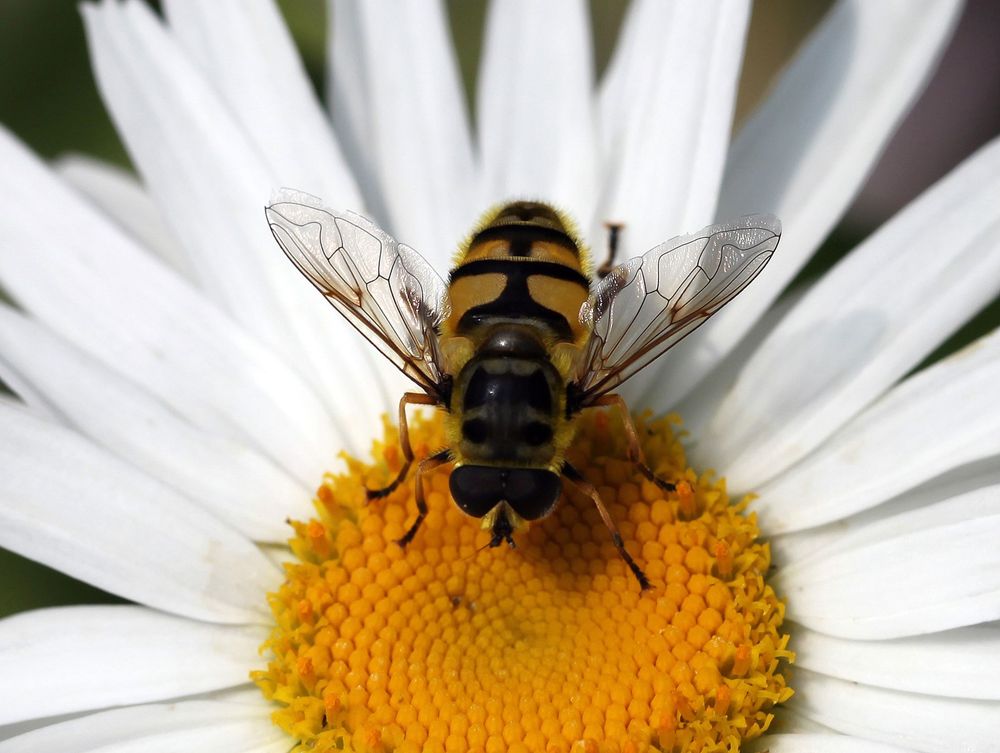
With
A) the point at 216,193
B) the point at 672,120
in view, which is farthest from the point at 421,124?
the point at 672,120

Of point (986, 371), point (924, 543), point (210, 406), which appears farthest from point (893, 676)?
point (210, 406)

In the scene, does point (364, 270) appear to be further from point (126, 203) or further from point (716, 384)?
point (126, 203)

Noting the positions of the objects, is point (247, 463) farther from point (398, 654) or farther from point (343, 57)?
point (343, 57)

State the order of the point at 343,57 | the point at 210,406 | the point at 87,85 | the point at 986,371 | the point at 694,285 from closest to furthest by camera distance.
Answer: the point at 694,285 → the point at 986,371 → the point at 210,406 → the point at 343,57 → the point at 87,85

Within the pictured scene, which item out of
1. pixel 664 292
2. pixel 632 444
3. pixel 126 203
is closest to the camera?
pixel 664 292

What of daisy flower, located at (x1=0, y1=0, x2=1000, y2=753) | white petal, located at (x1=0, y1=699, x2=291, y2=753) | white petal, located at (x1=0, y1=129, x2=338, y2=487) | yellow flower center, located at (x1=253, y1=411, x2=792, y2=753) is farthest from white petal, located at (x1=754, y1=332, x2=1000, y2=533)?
white petal, located at (x1=0, y1=699, x2=291, y2=753)
